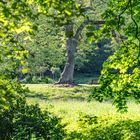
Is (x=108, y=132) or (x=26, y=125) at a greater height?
(x=26, y=125)

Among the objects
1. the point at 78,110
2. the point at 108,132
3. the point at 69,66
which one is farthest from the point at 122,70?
the point at 69,66

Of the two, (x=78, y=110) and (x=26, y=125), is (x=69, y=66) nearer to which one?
(x=78, y=110)

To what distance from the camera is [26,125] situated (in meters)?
14.9

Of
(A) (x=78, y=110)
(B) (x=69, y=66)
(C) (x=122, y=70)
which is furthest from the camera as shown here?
(B) (x=69, y=66)

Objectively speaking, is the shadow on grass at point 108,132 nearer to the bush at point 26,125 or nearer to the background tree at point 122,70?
the bush at point 26,125

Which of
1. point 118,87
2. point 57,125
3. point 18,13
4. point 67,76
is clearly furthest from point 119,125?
point 67,76

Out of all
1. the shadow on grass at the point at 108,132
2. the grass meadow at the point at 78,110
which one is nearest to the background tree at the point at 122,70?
the shadow on grass at the point at 108,132

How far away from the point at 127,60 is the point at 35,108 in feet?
13.0

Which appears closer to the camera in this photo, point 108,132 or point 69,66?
point 108,132

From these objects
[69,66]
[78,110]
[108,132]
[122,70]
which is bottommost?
[108,132]

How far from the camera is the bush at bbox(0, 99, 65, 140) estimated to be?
46.2ft

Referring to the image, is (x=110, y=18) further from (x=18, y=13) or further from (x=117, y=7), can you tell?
(x=18, y=13)

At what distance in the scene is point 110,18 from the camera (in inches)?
647

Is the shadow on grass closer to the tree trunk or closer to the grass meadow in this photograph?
the grass meadow
